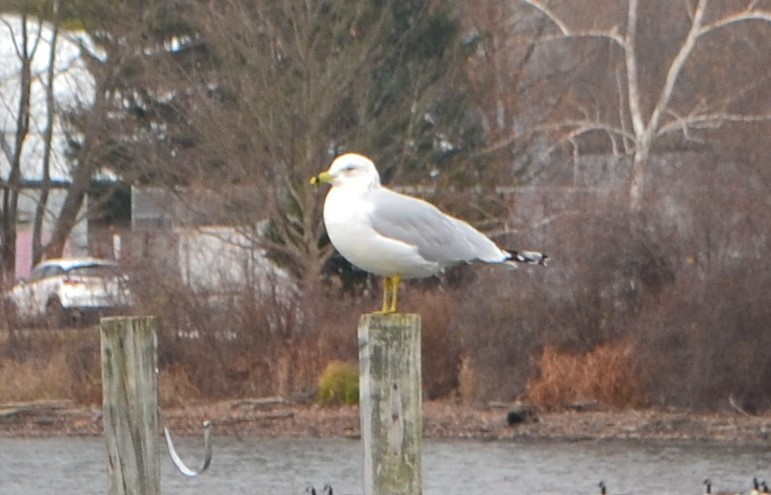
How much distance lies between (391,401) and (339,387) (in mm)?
12797

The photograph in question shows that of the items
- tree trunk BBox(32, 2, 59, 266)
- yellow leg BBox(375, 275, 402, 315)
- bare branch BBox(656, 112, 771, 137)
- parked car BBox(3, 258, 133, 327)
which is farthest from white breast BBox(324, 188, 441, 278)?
tree trunk BBox(32, 2, 59, 266)

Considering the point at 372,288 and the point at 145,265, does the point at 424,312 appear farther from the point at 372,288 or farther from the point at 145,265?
the point at 145,265

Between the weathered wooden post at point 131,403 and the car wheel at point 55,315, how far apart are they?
14.6 metres

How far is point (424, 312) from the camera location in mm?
20797

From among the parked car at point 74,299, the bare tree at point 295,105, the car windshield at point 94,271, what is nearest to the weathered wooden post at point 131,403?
the parked car at point 74,299

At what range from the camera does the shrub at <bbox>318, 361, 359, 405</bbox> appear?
774 inches

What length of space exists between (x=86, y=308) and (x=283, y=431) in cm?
503

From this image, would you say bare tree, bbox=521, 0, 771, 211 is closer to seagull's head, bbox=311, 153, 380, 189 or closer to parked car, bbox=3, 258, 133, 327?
parked car, bbox=3, 258, 133, 327

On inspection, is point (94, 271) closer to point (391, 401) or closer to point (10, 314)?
point (10, 314)

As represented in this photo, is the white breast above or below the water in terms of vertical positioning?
above

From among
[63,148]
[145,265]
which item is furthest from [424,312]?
[63,148]

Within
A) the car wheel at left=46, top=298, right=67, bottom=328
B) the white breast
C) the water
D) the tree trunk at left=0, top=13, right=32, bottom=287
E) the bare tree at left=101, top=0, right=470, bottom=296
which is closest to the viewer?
the white breast

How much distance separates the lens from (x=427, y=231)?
810 cm

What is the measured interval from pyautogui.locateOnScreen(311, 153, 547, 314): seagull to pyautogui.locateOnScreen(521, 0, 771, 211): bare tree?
484 inches
